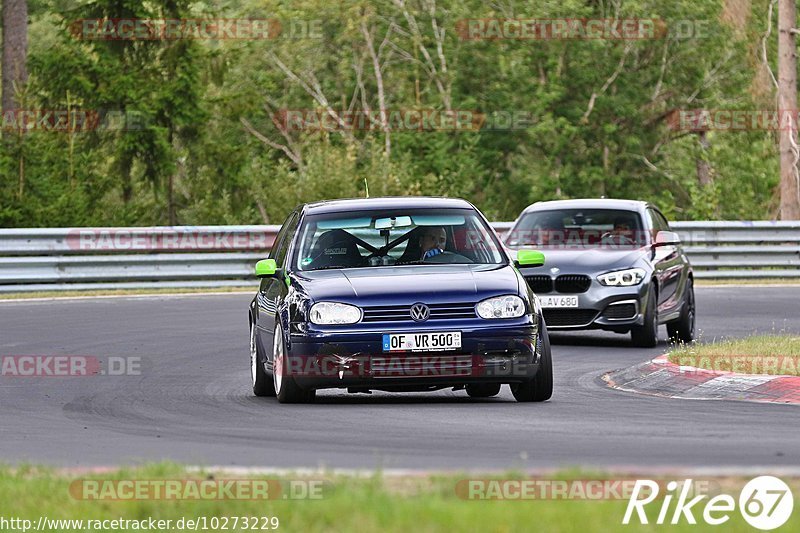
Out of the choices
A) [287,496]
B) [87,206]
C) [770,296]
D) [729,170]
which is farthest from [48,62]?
[287,496]

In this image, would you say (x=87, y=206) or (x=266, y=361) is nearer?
(x=266, y=361)

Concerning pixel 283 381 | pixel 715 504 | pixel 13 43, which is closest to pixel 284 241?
pixel 283 381

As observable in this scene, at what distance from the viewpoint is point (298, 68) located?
57.0 meters

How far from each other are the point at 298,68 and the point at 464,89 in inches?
236

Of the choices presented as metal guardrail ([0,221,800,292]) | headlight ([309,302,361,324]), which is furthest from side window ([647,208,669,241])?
metal guardrail ([0,221,800,292])

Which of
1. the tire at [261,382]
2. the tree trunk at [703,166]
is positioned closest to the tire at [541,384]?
the tire at [261,382]

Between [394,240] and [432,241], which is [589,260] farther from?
[394,240]

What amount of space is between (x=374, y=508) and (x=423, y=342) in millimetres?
5288

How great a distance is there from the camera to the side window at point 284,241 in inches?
534

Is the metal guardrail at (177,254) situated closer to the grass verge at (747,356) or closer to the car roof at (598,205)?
the car roof at (598,205)

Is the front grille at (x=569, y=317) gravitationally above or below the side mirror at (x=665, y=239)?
below

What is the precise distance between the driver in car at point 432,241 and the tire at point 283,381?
1288mm

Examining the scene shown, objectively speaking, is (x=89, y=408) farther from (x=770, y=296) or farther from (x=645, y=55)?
(x=645, y=55)

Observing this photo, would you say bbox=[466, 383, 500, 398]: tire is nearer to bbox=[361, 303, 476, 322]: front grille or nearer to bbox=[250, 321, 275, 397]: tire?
bbox=[361, 303, 476, 322]: front grille
